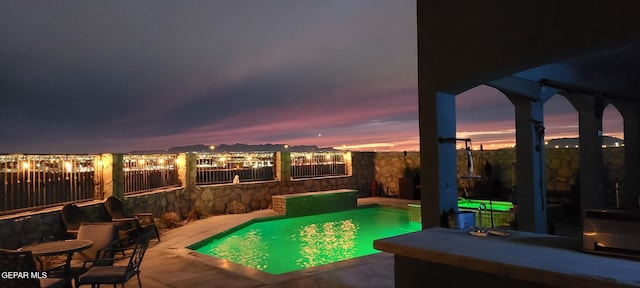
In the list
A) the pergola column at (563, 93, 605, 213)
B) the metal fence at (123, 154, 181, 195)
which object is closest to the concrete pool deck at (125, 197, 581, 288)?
the metal fence at (123, 154, 181, 195)

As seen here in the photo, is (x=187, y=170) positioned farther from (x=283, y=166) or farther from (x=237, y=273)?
(x=237, y=273)

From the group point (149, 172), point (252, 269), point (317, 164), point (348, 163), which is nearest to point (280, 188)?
point (317, 164)

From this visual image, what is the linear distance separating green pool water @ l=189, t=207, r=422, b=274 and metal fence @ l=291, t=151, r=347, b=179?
2.69 metres

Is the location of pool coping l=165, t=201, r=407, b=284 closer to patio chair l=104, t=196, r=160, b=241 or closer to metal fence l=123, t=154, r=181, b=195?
patio chair l=104, t=196, r=160, b=241

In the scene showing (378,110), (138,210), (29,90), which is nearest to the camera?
(138,210)

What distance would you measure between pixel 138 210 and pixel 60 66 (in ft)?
22.7

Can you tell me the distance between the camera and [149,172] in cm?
1030

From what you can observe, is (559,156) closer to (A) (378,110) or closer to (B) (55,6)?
(A) (378,110)

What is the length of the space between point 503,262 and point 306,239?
750 centimetres

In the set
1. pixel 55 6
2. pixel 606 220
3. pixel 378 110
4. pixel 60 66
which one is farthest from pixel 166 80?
pixel 606 220

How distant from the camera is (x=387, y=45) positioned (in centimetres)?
978

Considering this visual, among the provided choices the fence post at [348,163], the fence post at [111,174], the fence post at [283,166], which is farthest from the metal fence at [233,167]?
the fence post at [348,163]

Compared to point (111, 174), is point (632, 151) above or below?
above

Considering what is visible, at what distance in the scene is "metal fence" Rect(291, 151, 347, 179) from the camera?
14827 millimetres
